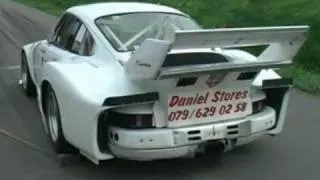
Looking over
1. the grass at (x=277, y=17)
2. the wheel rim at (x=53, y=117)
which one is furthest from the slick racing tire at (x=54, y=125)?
the grass at (x=277, y=17)

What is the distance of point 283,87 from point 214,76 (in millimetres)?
915

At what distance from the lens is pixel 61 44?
824 cm

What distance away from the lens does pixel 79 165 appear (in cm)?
688

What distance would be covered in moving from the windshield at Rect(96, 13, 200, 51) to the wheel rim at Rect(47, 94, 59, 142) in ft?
2.80

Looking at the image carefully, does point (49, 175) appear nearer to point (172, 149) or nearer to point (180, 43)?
point (172, 149)

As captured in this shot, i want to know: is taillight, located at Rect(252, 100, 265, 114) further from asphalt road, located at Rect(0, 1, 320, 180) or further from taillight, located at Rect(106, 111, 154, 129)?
taillight, located at Rect(106, 111, 154, 129)

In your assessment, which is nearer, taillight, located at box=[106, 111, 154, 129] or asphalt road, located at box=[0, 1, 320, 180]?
taillight, located at box=[106, 111, 154, 129]

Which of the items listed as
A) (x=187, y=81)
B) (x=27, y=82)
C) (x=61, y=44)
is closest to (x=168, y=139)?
(x=187, y=81)

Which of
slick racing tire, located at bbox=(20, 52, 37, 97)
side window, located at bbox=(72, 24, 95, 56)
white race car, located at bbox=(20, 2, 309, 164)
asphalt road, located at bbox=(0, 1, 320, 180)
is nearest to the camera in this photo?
white race car, located at bbox=(20, 2, 309, 164)

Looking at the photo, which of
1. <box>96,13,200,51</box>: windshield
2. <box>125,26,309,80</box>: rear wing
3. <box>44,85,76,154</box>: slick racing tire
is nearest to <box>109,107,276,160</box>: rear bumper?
<box>125,26,309,80</box>: rear wing

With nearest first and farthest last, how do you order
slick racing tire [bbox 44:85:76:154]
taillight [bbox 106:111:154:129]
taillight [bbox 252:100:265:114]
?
1. taillight [bbox 106:111:154:129]
2. taillight [bbox 252:100:265:114]
3. slick racing tire [bbox 44:85:76:154]

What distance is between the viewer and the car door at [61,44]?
788 centimetres

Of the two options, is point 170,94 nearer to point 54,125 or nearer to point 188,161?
point 188,161

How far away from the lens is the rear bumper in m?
6.08
